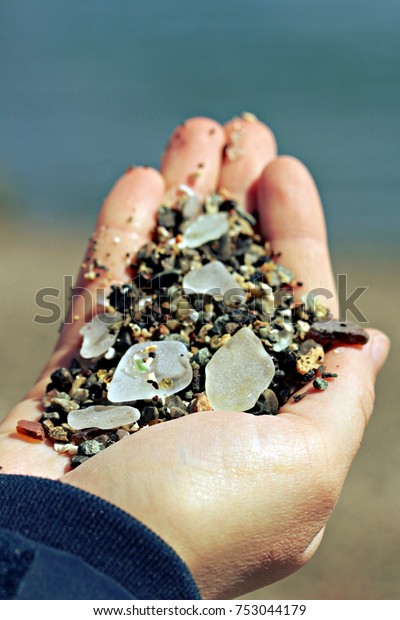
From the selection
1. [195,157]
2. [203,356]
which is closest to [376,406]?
[195,157]

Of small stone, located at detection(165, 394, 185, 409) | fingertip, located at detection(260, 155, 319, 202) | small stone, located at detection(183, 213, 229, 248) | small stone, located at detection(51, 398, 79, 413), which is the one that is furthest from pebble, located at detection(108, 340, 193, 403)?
fingertip, located at detection(260, 155, 319, 202)

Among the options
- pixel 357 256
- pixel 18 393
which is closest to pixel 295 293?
pixel 18 393

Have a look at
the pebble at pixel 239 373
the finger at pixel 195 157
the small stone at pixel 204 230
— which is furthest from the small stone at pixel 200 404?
the finger at pixel 195 157

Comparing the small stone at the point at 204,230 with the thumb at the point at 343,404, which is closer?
the thumb at the point at 343,404

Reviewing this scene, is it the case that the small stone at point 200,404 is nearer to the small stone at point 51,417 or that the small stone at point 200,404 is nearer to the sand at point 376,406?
the small stone at point 51,417

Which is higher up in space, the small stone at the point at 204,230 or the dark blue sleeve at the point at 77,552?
the small stone at the point at 204,230

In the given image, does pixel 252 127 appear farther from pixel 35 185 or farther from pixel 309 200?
pixel 35 185
